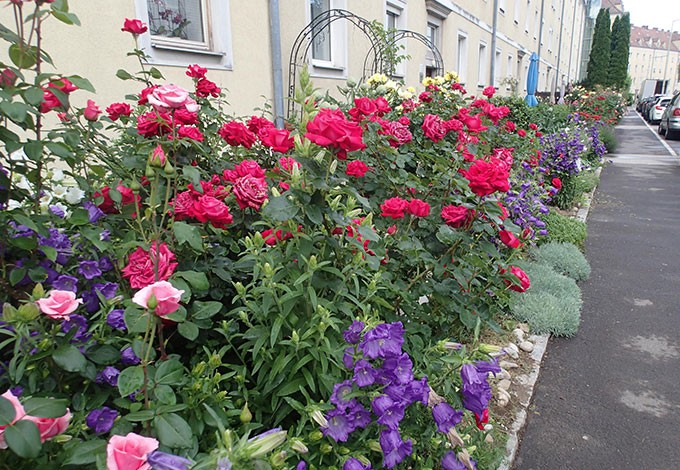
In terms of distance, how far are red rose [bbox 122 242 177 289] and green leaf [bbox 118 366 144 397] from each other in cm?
21

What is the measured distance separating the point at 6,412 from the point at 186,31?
442 cm

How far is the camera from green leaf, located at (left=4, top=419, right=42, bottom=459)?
83 cm

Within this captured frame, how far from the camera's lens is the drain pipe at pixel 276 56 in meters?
5.25

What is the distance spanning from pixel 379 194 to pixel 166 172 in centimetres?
148

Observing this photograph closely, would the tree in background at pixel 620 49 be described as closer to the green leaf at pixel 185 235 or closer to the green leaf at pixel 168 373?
the green leaf at pixel 185 235

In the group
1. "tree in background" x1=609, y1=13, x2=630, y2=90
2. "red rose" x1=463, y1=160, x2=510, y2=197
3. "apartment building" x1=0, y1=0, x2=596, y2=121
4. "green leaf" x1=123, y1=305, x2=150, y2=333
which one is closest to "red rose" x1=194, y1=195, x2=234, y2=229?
"green leaf" x1=123, y1=305, x2=150, y2=333

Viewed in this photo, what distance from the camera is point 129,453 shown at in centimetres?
84

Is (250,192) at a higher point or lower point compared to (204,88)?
lower

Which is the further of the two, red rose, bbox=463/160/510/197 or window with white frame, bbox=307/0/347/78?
window with white frame, bbox=307/0/347/78

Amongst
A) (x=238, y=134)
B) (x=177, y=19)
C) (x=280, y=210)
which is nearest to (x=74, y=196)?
(x=238, y=134)

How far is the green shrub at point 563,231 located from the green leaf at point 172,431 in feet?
14.4

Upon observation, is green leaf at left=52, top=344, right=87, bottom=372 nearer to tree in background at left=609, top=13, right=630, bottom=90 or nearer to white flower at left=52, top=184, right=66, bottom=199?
white flower at left=52, top=184, right=66, bottom=199

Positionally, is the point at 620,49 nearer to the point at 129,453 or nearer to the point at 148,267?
the point at 148,267

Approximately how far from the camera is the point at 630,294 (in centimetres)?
418
